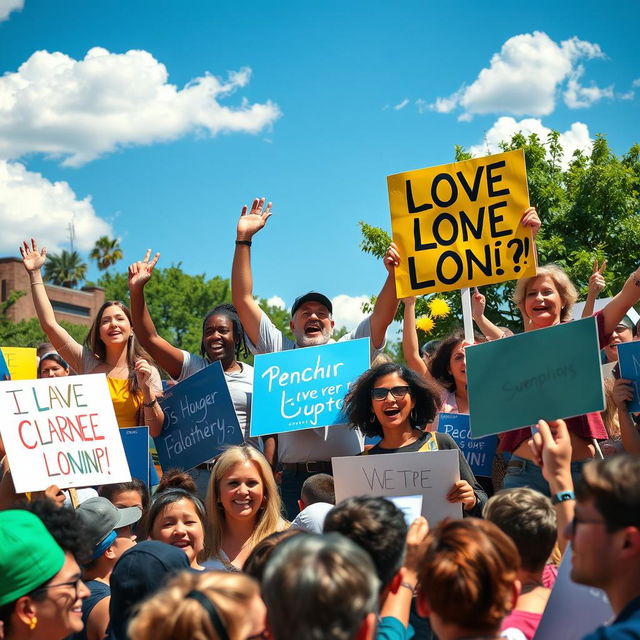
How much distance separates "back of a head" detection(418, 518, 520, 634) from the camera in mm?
2365

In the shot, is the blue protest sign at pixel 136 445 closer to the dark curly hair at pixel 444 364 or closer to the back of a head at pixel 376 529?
the dark curly hair at pixel 444 364

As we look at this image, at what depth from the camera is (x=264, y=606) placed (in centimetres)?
238

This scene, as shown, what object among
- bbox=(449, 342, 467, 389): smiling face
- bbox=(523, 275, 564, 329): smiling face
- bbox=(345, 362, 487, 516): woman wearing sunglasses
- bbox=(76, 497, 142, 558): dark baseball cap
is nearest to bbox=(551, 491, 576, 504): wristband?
bbox=(345, 362, 487, 516): woman wearing sunglasses

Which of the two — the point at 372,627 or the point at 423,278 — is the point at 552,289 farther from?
the point at 372,627

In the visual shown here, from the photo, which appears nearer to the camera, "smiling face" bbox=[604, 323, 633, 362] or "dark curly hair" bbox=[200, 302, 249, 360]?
"smiling face" bbox=[604, 323, 633, 362]

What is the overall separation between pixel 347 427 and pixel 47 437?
6.44 ft

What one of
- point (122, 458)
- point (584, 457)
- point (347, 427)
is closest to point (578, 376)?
point (584, 457)

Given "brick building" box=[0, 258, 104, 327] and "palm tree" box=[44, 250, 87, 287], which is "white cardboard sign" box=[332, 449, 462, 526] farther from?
"palm tree" box=[44, 250, 87, 287]

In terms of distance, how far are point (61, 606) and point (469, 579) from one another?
1443 mm

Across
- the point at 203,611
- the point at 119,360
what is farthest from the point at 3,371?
the point at 203,611

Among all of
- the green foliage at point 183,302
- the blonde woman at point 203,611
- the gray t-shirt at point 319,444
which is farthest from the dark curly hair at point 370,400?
the green foliage at point 183,302

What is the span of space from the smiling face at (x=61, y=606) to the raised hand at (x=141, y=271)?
365 centimetres

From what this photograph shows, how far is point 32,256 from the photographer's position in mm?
6953

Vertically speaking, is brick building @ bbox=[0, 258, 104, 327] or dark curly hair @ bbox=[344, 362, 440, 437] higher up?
brick building @ bbox=[0, 258, 104, 327]
